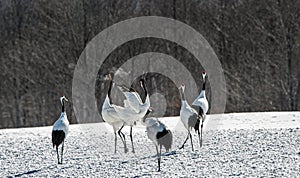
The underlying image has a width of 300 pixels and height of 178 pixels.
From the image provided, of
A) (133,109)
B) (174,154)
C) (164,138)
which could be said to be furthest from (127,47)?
(164,138)

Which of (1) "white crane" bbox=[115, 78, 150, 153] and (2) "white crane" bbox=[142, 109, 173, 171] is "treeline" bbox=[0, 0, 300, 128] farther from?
(2) "white crane" bbox=[142, 109, 173, 171]

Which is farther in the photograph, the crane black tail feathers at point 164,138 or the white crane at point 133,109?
the white crane at point 133,109

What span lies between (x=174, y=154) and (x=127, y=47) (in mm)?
16705

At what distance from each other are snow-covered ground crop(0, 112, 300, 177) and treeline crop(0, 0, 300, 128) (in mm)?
12047

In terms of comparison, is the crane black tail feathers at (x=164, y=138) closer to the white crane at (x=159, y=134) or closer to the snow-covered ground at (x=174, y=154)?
the white crane at (x=159, y=134)

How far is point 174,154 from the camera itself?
1087 cm

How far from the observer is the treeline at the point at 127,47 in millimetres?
26891

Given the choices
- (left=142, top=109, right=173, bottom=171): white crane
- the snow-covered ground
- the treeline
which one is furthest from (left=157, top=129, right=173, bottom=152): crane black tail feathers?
the treeline

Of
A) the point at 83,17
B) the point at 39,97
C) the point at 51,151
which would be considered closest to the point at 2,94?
the point at 39,97

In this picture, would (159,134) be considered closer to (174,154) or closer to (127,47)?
(174,154)

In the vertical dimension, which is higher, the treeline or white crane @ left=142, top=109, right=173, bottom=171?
the treeline

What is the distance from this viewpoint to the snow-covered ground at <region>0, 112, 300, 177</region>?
9.52 metres

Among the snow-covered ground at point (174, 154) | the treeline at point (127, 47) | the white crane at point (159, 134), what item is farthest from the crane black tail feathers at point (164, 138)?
the treeline at point (127, 47)

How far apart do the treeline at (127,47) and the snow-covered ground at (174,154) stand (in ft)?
39.5
